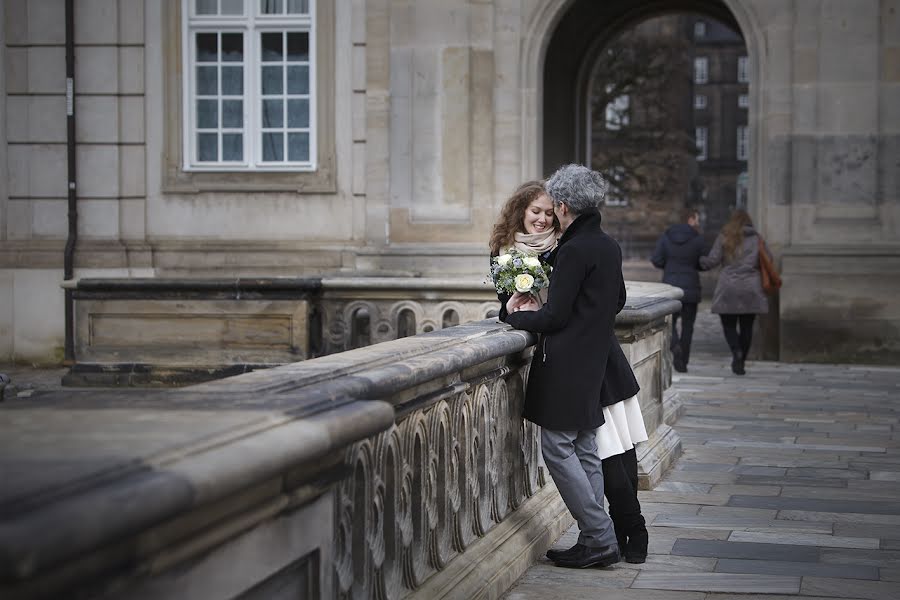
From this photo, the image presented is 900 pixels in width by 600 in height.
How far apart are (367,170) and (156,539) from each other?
1362 cm

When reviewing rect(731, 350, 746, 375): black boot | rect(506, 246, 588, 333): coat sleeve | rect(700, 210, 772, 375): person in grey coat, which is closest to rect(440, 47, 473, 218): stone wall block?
rect(700, 210, 772, 375): person in grey coat

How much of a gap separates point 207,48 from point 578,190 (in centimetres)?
1171

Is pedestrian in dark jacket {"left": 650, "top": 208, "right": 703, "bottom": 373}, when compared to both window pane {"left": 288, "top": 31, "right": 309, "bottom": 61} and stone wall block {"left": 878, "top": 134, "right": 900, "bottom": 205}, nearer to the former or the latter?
stone wall block {"left": 878, "top": 134, "right": 900, "bottom": 205}

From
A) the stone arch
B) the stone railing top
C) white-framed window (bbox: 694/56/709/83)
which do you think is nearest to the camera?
the stone railing top

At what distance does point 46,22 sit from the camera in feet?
53.2

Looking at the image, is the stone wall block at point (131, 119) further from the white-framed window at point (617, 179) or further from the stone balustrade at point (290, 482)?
the white-framed window at point (617, 179)

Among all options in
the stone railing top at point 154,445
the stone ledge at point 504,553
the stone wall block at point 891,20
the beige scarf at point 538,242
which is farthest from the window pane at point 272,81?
the stone railing top at point 154,445

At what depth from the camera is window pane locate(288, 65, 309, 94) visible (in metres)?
16.4

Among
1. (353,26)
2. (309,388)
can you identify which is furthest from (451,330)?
(353,26)

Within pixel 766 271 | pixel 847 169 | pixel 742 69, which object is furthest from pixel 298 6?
pixel 742 69

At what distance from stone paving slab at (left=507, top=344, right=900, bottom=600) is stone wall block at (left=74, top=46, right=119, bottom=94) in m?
7.91

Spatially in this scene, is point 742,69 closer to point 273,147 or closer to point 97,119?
point 273,147

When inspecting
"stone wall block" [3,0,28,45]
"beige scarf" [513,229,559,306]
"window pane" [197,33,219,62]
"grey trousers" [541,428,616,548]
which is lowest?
"grey trousers" [541,428,616,548]

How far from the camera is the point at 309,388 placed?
369cm
